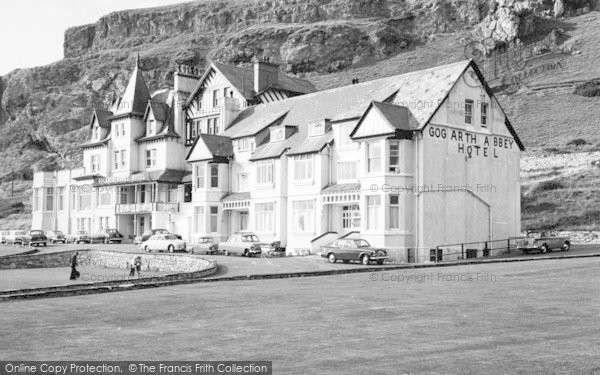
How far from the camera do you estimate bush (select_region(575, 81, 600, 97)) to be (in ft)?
389

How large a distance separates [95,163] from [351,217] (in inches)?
1466

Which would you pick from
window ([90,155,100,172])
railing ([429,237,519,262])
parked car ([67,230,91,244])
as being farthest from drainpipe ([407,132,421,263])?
window ([90,155,100,172])

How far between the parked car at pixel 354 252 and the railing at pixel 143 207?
86.3 feet

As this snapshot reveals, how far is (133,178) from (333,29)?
121233mm

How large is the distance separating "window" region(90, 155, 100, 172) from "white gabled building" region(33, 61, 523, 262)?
2.23m

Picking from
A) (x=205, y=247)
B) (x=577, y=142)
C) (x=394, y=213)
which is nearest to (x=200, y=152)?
(x=205, y=247)

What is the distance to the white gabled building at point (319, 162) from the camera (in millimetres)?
43250

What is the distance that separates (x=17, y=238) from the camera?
68.1 metres

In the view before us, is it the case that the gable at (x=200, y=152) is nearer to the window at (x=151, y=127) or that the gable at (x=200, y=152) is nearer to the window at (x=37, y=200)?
the window at (x=151, y=127)

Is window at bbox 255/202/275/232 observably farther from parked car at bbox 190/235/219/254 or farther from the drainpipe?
the drainpipe

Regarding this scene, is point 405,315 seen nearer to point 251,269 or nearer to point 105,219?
point 251,269

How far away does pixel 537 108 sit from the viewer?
11769cm

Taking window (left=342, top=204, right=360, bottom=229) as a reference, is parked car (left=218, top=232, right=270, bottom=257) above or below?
below

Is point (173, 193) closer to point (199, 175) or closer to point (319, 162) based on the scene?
point (199, 175)
